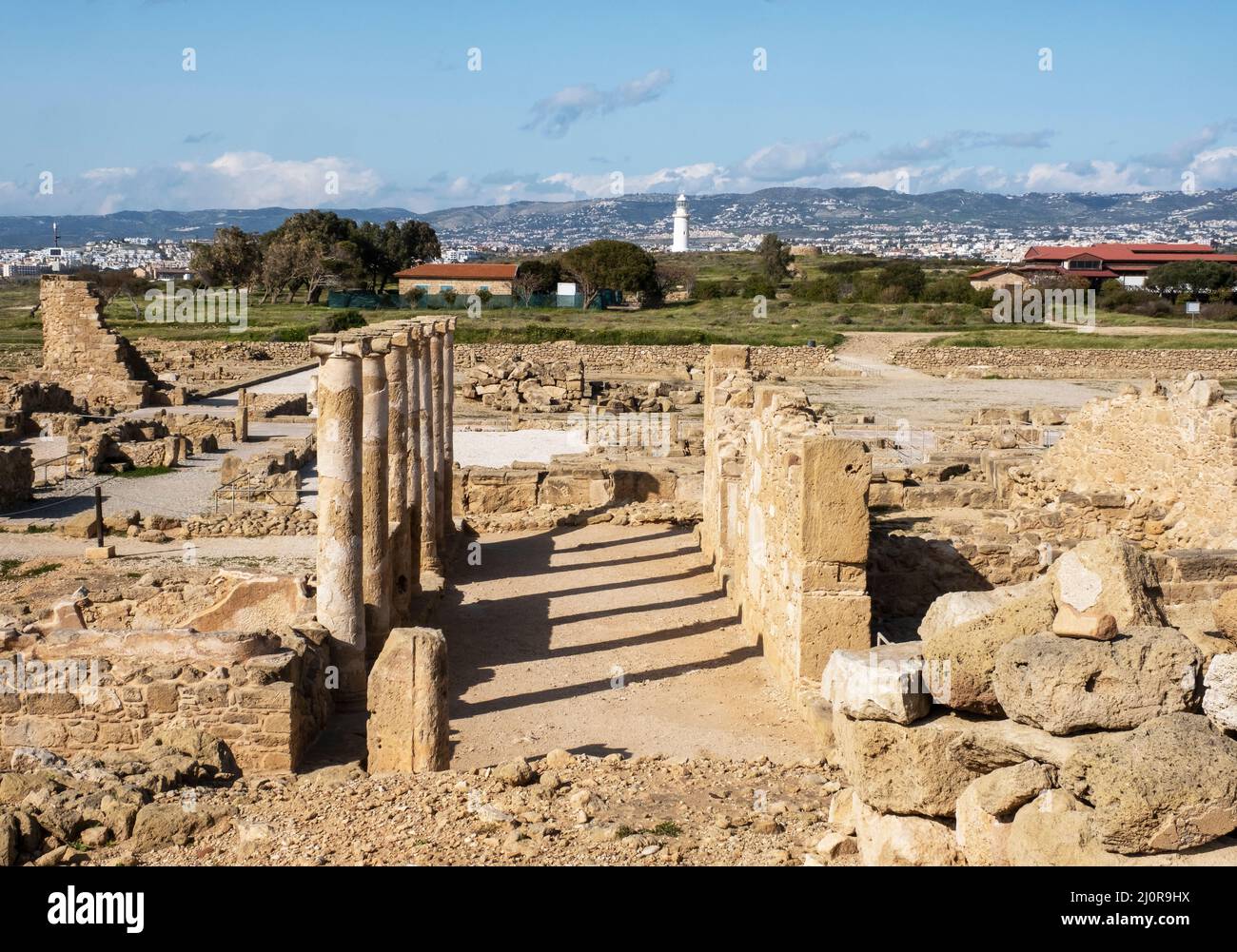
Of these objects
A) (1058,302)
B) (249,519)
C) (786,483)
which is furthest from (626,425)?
(1058,302)

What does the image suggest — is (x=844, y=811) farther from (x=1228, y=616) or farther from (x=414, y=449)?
(x=414, y=449)

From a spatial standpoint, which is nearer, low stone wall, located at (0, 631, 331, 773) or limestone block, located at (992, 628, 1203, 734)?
limestone block, located at (992, 628, 1203, 734)

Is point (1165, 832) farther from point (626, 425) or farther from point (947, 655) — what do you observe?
point (626, 425)

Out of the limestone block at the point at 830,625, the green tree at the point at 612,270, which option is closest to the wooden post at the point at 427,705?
the limestone block at the point at 830,625

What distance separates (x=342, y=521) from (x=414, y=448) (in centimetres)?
461

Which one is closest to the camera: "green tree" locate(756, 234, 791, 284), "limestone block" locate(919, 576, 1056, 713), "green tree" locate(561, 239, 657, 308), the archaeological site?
the archaeological site

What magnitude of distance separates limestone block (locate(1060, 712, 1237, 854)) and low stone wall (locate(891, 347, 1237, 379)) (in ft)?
150

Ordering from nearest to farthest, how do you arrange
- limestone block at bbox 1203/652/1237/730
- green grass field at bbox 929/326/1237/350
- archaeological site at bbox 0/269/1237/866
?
limestone block at bbox 1203/652/1237/730, archaeological site at bbox 0/269/1237/866, green grass field at bbox 929/326/1237/350

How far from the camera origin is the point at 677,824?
23.9 feet

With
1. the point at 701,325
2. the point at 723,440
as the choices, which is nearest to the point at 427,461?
the point at 723,440

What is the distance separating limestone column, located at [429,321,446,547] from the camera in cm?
1862

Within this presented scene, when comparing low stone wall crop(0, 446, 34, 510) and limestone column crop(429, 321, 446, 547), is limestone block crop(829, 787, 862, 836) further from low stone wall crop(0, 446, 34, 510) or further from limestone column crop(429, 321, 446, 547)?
low stone wall crop(0, 446, 34, 510)

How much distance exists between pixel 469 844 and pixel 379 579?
554cm

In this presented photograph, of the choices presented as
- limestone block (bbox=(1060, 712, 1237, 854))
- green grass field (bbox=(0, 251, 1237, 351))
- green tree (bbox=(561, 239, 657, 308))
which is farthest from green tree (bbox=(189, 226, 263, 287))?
limestone block (bbox=(1060, 712, 1237, 854))
